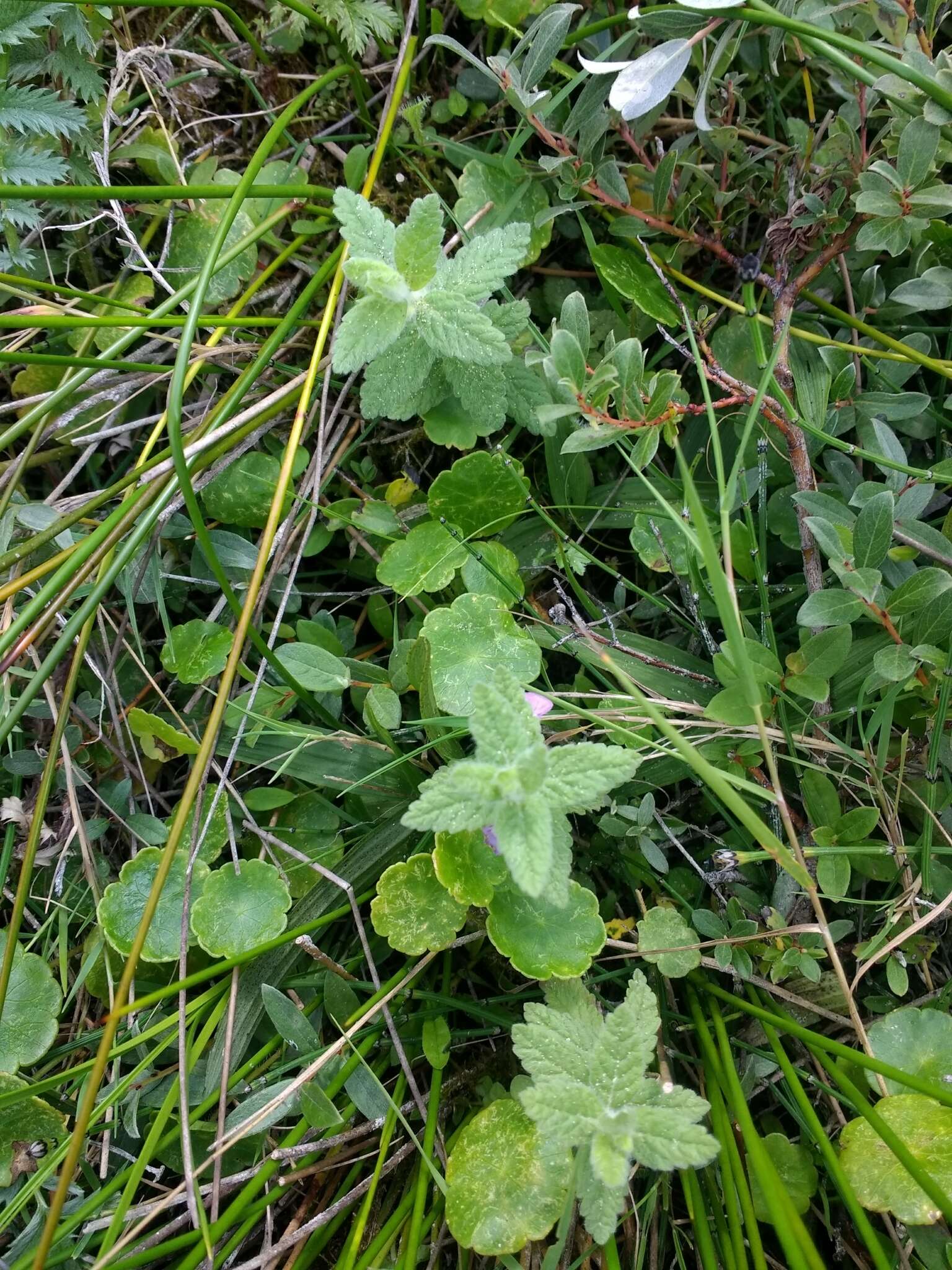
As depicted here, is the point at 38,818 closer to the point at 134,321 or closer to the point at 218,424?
the point at 218,424

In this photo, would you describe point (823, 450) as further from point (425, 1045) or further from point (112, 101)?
point (112, 101)

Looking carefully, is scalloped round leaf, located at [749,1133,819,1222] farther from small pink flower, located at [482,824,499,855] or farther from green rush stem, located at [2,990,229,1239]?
green rush stem, located at [2,990,229,1239]

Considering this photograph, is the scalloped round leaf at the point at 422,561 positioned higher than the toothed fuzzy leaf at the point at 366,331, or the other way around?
the toothed fuzzy leaf at the point at 366,331

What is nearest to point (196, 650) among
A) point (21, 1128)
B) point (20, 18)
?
point (21, 1128)

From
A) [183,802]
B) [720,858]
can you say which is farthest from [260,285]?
[720,858]

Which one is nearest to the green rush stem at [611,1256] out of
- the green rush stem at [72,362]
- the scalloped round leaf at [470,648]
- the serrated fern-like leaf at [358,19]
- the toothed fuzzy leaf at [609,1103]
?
the toothed fuzzy leaf at [609,1103]

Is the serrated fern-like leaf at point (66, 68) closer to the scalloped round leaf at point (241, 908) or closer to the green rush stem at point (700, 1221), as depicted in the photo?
the scalloped round leaf at point (241, 908)
